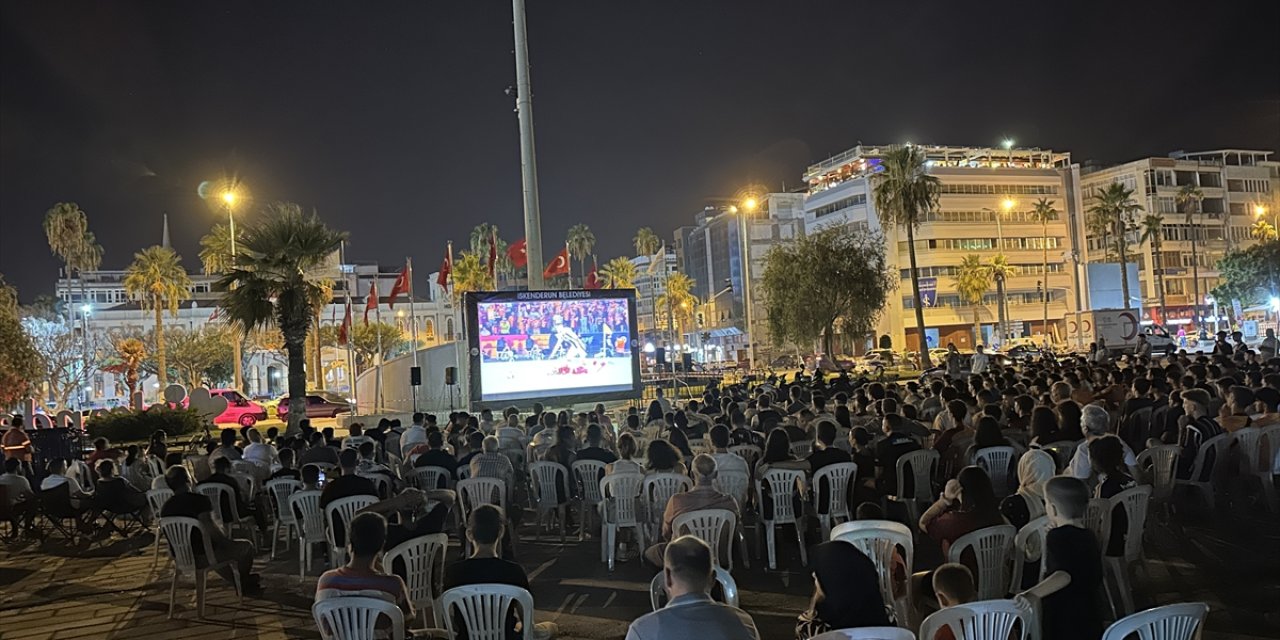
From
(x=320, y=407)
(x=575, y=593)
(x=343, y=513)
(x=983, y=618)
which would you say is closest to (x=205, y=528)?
(x=343, y=513)

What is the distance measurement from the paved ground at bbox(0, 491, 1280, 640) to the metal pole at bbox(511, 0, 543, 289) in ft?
43.7

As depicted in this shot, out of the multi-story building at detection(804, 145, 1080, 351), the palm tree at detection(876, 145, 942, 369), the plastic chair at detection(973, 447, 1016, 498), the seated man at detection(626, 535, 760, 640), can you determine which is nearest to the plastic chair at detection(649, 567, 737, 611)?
the seated man at detection(626, 535, 760, 640)

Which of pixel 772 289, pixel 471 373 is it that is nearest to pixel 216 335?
pixel 772 289

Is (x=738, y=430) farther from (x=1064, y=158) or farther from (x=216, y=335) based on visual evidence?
(x=1064, y=158)

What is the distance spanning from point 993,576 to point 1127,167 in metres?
96.3

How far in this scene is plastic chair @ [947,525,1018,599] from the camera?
5.48m

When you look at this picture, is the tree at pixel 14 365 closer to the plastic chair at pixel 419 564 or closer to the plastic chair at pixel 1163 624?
the plastic chair at pixel 419 564

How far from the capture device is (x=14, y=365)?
25531 mm

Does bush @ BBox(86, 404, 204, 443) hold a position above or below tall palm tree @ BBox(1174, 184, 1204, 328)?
below

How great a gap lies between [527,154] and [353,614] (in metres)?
20.0

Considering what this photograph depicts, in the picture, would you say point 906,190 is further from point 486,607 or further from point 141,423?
point 486,607

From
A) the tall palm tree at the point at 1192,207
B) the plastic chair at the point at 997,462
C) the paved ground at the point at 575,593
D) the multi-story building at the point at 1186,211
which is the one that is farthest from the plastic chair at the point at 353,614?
the tall palm tree at the point at 1192,207

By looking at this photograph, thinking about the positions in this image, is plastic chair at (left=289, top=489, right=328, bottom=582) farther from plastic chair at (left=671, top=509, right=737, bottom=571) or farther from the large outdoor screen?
the large outdoor screen

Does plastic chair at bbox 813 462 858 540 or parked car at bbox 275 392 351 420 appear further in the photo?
parked car at bbox 275 392 351 420
